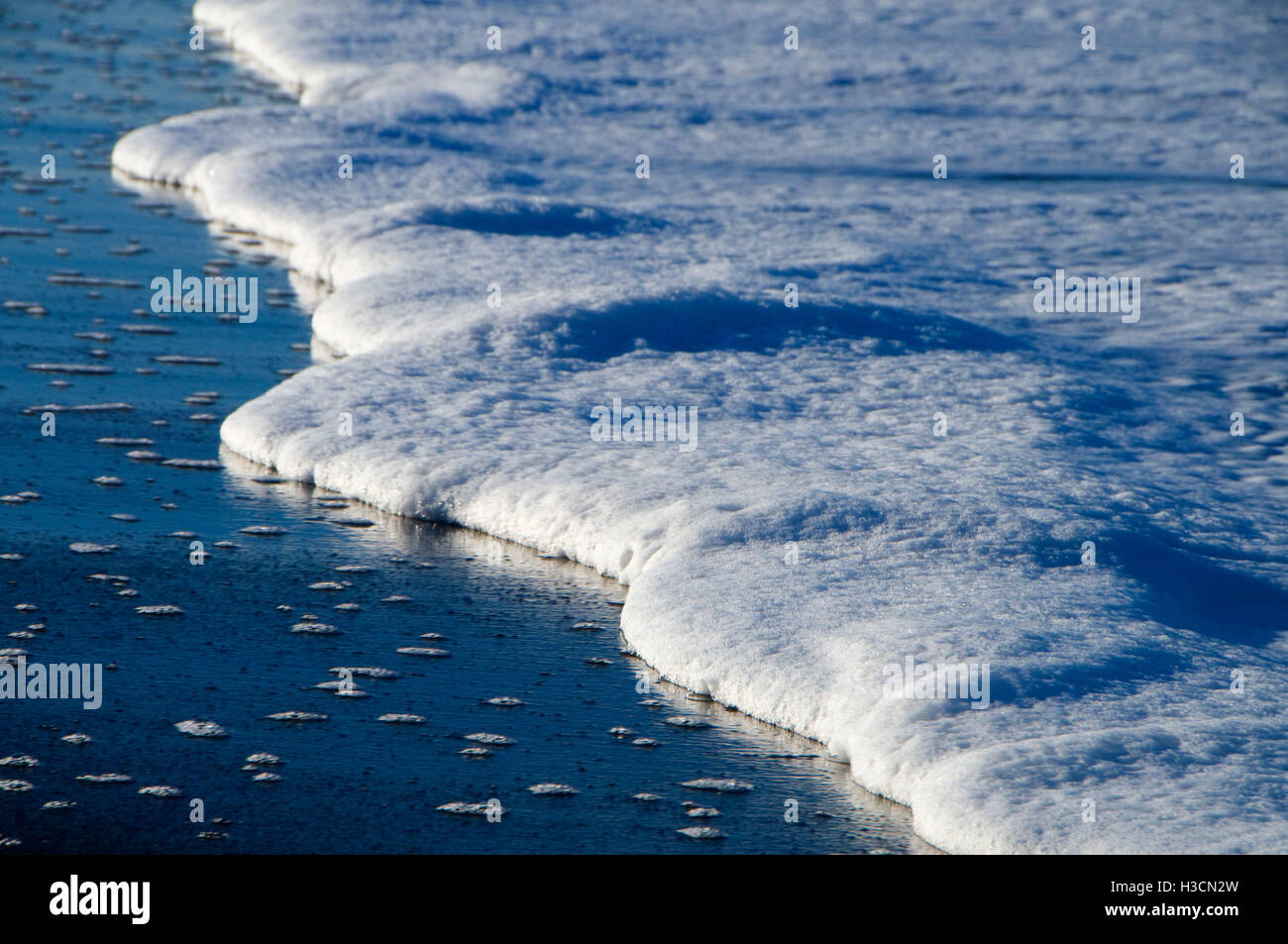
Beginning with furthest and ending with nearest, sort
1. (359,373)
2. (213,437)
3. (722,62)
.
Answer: (722,62)
(359,373)
(213,437)

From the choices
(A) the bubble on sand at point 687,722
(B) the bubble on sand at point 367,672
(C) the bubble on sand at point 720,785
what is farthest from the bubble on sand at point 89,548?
(C) the bubble on sand at point 720,785

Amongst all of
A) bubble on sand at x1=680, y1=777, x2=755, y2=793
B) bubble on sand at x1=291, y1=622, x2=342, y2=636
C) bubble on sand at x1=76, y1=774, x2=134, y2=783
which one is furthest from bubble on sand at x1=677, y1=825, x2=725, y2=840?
bubble on sand at x1=291, y1=622, x2=342, y2=636

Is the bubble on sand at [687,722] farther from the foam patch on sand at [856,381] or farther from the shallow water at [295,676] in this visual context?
the foam patch on sand at [856,381]

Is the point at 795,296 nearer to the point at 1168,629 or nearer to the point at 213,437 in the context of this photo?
the point at 213,437

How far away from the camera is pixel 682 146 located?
48.9ft

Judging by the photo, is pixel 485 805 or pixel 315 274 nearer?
pixel 485 805

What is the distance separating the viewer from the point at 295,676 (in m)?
5.35

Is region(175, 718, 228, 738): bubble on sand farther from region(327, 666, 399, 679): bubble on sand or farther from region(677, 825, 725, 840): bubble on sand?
region(677, 825, 725, 840): bubble on sand

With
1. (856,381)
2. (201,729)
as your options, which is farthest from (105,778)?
(856,381)

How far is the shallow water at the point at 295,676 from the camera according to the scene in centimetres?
452

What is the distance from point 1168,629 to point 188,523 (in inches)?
158

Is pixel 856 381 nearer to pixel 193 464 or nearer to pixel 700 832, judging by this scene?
pixel 193 464
